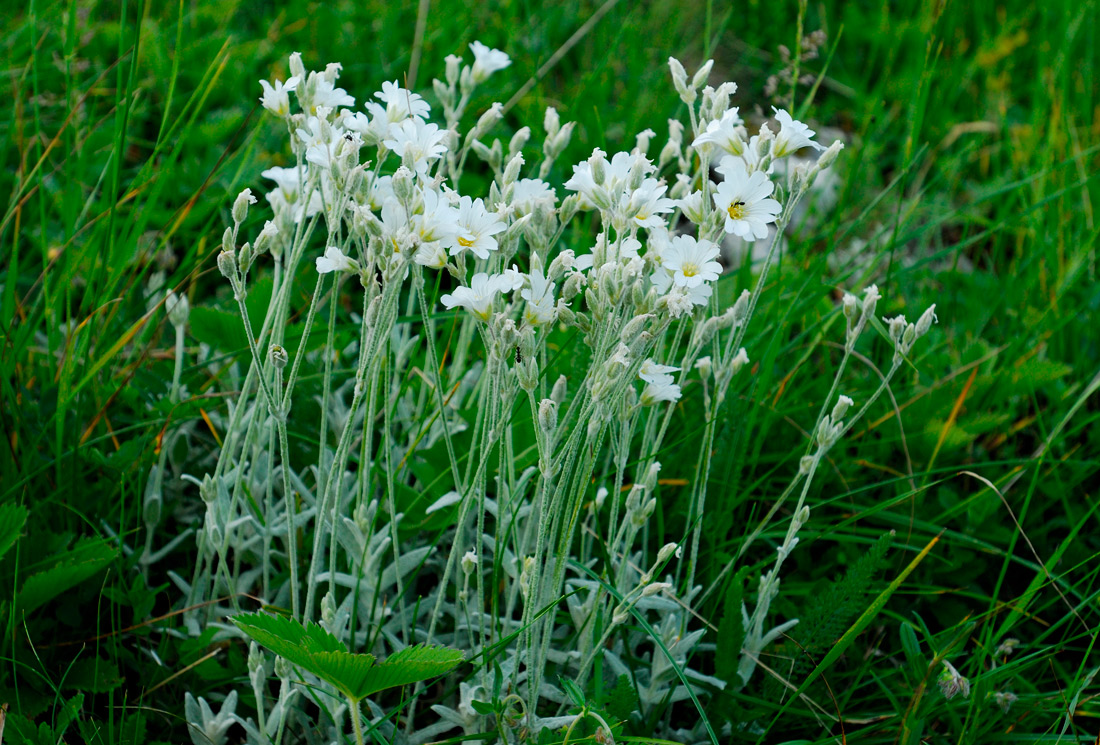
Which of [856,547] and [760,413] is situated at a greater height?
[760,413]

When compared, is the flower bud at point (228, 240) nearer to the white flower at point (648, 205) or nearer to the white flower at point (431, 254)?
the white flower at point (431, 254)

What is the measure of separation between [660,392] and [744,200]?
1.09 feet

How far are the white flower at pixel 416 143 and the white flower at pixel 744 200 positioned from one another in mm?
447

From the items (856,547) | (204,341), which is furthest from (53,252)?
(856,547)

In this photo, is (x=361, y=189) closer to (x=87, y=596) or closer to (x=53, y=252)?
(x=87, y=596)

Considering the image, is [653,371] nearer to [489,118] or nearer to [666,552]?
[666,552]

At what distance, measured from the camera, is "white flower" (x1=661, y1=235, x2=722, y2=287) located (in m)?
1.35

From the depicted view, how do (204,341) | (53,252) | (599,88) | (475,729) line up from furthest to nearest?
(599,88) → (53,252) → (204,341) → (475,729)

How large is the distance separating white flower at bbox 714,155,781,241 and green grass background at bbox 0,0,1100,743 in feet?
1.89

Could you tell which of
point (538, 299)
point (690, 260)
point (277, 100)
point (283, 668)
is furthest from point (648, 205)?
point (283, 668)

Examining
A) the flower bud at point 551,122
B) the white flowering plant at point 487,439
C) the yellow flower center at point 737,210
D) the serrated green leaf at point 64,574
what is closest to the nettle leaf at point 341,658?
the white flowering plant at point 487,439

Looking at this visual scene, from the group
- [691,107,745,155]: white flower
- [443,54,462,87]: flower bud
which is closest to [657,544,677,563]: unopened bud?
[691,107,745,155]: white flower

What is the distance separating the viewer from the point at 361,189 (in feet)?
4.68

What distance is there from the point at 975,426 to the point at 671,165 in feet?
5.50
